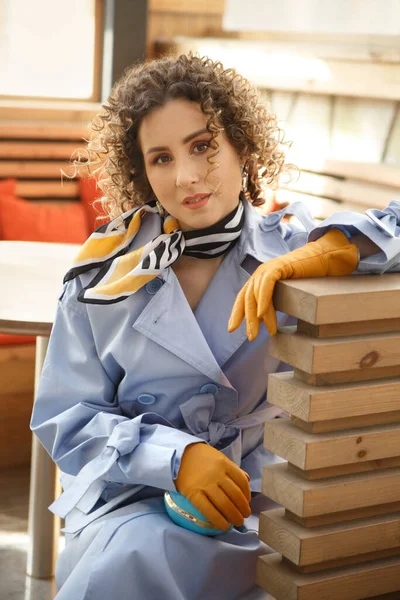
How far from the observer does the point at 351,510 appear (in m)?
1.49

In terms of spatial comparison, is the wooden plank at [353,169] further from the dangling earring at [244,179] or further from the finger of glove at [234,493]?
the finger of glove at [234,493]

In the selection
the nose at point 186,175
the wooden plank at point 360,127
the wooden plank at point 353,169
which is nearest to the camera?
the nose at point 186,175

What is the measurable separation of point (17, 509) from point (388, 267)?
1.97m

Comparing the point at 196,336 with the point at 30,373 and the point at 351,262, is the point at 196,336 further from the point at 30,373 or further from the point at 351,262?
the point at 30,373

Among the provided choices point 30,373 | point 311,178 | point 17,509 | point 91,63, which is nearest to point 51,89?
point 91,63

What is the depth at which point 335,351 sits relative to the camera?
1.40 metres

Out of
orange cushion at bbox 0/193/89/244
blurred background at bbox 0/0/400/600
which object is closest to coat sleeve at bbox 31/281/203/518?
blurred background at bbox 0/0/400/600

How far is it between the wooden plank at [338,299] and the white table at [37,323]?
95 cm

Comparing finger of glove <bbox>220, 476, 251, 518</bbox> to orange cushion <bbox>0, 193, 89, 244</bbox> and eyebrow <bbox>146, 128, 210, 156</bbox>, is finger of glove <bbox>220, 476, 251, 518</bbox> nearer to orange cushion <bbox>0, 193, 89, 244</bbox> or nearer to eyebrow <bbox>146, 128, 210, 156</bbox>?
eyebrow <bbox>146, 128, 210, 156</bbox>

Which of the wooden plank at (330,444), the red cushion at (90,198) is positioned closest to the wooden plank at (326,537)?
the wooden plank at (330,444)

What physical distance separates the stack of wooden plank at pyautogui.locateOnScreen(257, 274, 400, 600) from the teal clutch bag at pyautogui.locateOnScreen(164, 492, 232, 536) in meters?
0.12

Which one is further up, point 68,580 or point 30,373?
point 68,580

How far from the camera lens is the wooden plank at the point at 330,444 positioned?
1411 millimetres

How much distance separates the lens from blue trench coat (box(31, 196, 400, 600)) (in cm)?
157
